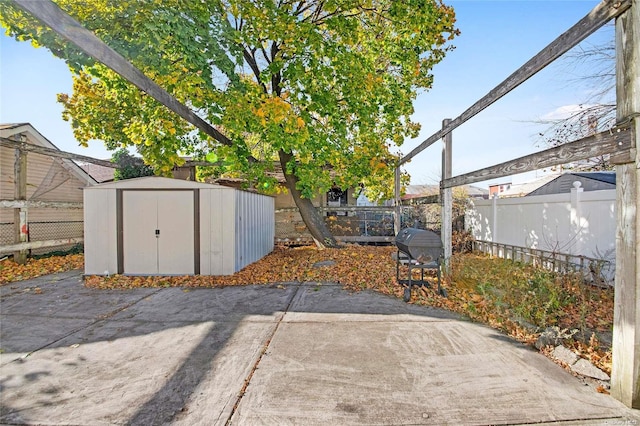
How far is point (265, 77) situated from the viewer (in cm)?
784

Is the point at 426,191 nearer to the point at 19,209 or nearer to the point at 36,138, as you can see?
the point at 36,138

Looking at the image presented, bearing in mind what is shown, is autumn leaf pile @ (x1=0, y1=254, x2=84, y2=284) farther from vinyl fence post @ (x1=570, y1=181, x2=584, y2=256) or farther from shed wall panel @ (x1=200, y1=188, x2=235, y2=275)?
vinyl fence post @ (x1=570, y1=181, x2=584, y2=256)

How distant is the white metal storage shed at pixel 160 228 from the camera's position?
7121mm

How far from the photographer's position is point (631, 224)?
236 centimetres

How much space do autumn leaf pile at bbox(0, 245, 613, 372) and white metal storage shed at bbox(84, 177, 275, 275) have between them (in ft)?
1.09

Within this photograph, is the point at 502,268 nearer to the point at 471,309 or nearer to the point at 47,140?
the point at 471,309

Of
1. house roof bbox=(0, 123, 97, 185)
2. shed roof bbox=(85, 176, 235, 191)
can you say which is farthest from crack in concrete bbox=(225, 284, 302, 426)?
house roof bbox=(0, 123, 97, 185)

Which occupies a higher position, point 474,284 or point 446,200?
point 446,200

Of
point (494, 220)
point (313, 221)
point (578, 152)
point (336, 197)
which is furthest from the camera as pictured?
point (336, 197)

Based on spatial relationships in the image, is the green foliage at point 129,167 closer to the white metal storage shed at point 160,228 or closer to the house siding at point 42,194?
the house siding at point 42,194

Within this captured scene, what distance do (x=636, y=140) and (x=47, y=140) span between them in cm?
1290

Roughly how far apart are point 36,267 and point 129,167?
19.2 feet

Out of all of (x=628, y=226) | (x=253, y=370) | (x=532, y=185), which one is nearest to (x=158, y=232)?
(x=253, y=370)

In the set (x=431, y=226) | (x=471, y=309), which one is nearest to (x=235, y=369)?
(x=471, y=309)
